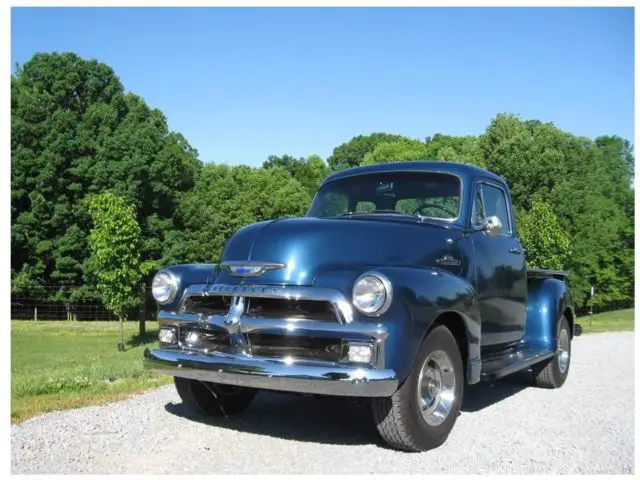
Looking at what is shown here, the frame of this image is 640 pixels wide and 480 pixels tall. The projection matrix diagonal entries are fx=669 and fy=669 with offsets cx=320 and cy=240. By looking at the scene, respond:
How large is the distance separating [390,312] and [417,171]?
229 centimetres

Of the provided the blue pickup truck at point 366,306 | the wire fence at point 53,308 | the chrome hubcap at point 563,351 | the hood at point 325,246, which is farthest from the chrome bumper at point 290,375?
the wire fence at point 53,308

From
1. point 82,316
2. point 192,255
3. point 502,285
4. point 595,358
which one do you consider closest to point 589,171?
point 192,255

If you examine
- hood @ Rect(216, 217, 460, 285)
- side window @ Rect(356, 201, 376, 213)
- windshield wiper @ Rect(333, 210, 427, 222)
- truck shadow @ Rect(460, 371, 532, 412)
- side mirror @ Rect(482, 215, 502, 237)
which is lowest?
truck shadow @ Rect(460, 371, 532, 412)

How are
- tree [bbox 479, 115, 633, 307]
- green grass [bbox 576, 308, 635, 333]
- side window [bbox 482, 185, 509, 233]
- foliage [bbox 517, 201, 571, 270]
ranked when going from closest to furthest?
1. side window [bbox 482, 185, 509, 233]
2. green grass [bbox 576, 308, 635, 333]
3. foliage [bbox 517, 201, 571, 270]
4. tree [bbox 479, 115, 633, 307]

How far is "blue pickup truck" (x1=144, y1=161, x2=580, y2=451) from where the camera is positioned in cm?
435

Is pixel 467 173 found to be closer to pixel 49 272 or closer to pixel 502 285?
pixel 502 285

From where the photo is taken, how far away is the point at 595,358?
35.2 feet

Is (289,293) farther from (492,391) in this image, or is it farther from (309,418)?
(492,391)

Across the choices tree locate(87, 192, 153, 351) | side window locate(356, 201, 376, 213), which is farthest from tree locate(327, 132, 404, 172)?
side window locate(356, 201, 376, 213)

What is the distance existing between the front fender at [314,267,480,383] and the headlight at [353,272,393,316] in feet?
0.15

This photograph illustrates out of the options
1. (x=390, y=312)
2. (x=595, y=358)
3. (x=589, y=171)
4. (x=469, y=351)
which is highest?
(x=589, y=171)

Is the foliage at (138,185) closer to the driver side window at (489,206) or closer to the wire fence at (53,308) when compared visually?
the wire fence at (53,308)

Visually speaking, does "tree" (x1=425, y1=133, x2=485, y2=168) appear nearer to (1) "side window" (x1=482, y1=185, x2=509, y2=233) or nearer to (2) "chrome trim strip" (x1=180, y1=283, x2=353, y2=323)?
(1) "side window" (x1=482, y1=185, x2=509, y2=233)

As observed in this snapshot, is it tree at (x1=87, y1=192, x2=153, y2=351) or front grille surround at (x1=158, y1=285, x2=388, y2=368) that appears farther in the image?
tree at (x1=87, y1=192, x2=153, y2=351)
